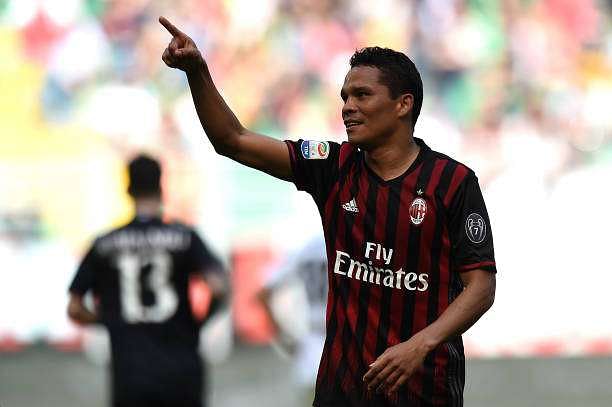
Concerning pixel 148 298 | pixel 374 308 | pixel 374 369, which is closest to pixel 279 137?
pixel 148 298

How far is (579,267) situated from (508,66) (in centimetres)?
193

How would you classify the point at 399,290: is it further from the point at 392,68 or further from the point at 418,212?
the point at 392,68

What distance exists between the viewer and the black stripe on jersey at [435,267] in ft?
13.2

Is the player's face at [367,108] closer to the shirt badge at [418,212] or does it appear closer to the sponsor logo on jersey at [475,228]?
the shirt badge at [418,212]

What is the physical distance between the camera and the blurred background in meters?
10.8

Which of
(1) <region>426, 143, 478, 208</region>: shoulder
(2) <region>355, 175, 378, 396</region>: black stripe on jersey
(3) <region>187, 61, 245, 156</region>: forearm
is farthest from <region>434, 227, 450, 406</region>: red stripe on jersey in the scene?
(3) <region>187, 61, 245, 156</region>: forearm

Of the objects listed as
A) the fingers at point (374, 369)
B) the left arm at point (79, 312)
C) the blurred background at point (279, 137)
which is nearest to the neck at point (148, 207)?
the left arm at point (79, 312)

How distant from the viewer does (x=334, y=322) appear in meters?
4.11

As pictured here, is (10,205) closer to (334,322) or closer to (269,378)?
(269,378)

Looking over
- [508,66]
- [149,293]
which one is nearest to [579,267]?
[508,66]

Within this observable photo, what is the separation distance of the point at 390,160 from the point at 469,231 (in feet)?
1.19

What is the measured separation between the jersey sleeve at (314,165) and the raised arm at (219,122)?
3 cm

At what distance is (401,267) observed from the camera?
404cm

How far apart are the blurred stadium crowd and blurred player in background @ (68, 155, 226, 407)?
4866 mm
